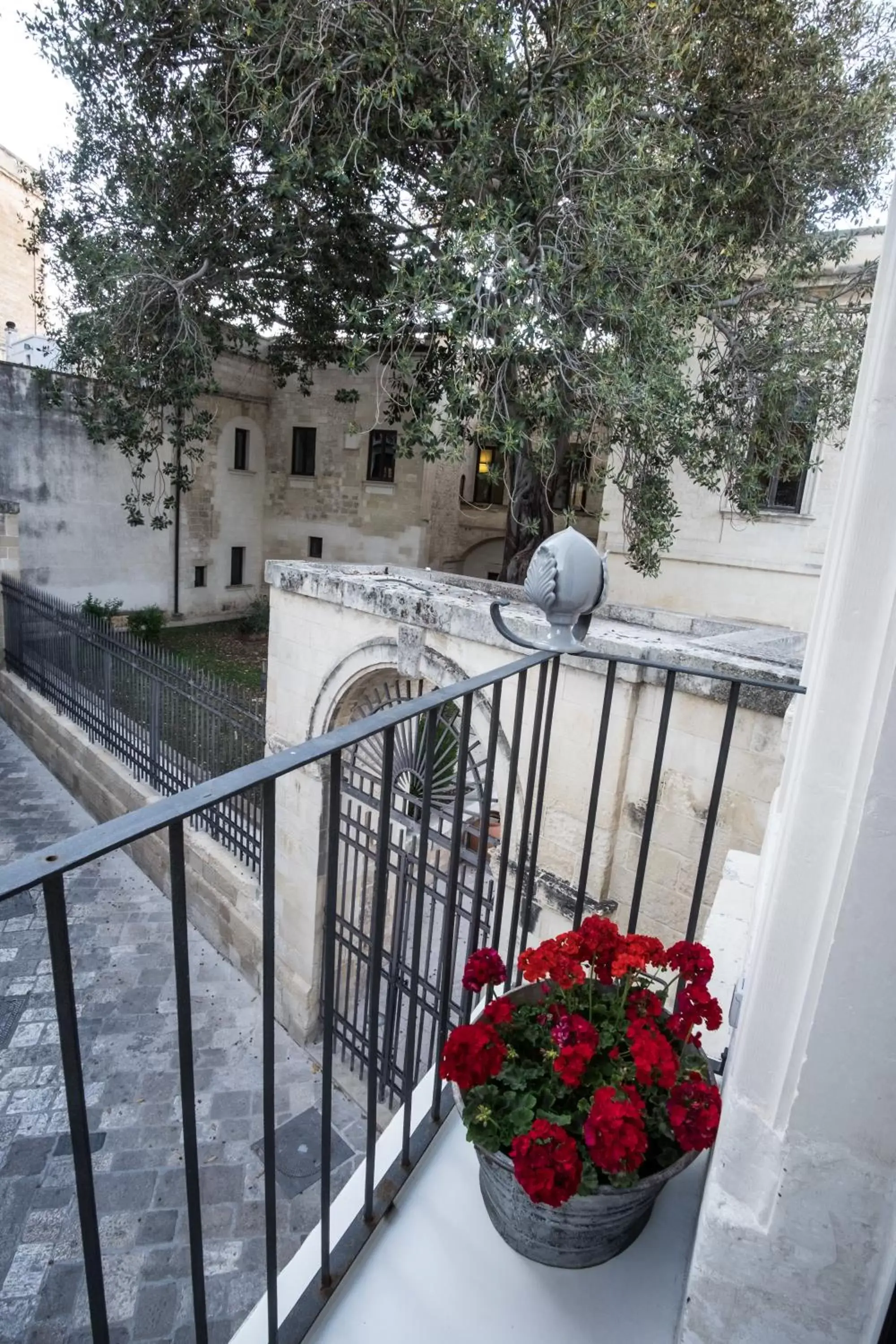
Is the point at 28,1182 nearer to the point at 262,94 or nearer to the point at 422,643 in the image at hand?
the point at 422,643

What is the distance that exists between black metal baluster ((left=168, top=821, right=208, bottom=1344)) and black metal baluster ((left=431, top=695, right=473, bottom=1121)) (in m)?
0.61

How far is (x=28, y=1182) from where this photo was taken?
4645mm

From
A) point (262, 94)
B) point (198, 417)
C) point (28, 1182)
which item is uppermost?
point (262, 94)

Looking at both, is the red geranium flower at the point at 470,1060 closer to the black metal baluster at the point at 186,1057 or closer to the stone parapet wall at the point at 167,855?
the black metal baluster at the point at 186,1057

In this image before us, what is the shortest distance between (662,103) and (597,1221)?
338 inches

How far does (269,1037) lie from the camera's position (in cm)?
112

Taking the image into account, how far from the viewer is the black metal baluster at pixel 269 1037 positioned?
990 mm

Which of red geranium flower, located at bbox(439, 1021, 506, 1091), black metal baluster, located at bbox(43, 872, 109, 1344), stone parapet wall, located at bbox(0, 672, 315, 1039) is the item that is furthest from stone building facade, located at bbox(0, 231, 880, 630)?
black metal baluster, located at bbox(43, 872, 109, 1344)

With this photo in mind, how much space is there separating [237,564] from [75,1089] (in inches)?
731

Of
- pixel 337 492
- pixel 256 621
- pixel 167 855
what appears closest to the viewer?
pixel 167 855

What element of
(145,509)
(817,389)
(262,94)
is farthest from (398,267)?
(145,509)

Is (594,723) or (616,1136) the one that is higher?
(616,1136)

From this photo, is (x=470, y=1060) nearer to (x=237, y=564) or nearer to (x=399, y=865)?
(x=399, y=865)

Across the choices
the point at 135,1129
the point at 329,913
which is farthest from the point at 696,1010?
the point at 135,1129
